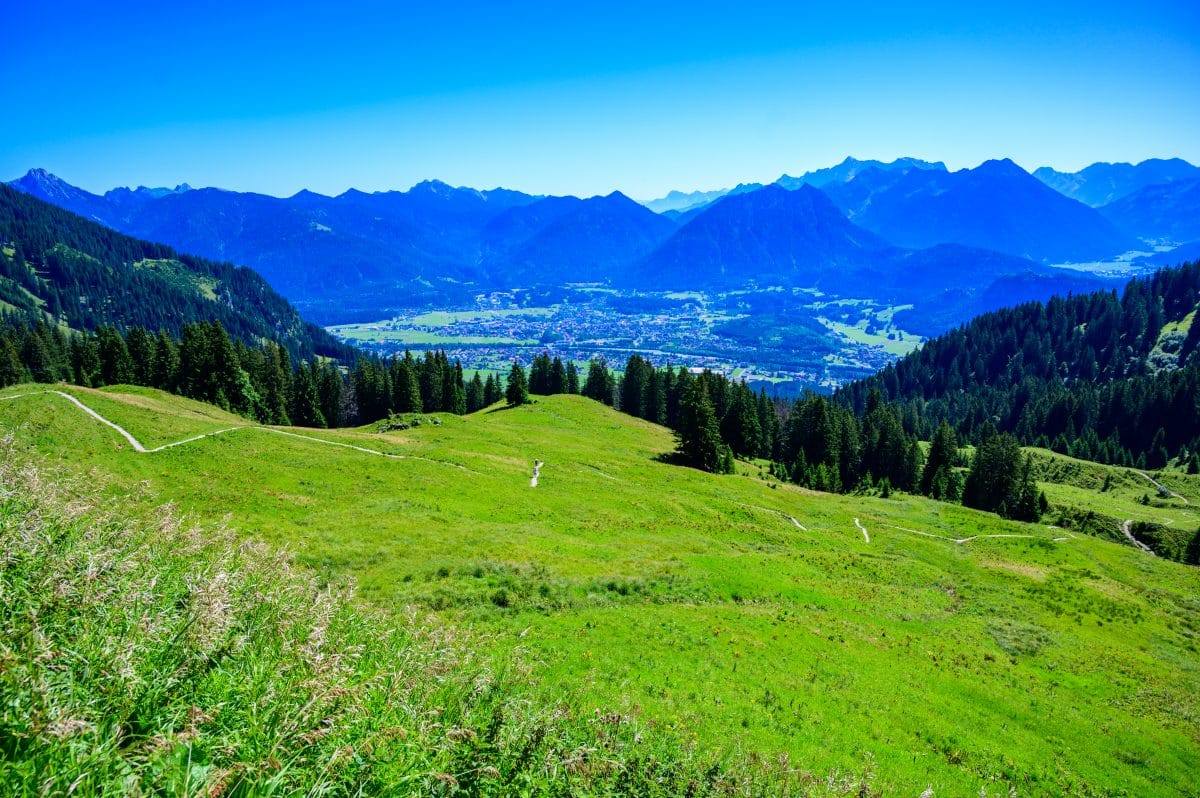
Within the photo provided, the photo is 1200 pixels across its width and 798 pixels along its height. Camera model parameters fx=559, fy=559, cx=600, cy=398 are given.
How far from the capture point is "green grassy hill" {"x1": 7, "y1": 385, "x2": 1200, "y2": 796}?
61.8 feet

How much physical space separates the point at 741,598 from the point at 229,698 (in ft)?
95.8

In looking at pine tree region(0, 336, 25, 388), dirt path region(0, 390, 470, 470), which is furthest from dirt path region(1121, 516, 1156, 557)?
pine tree region(0, 336, 25, 388)

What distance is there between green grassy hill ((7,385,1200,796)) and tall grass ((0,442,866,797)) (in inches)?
126

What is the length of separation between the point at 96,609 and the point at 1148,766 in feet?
107

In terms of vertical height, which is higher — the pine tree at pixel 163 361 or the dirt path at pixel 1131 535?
the pine tree at pixel 163 361

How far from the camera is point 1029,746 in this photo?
20828 mm

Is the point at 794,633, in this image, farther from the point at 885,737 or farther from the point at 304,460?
the point at 304,460

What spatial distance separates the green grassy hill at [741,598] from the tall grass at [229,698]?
10.5 ft

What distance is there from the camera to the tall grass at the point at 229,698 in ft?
17.9

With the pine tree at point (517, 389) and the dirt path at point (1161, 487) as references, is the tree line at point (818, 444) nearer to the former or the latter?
the pine tree at point (517, 389)

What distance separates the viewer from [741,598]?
32031mm

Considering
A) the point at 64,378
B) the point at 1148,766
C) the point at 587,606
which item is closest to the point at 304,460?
the point at 587,606

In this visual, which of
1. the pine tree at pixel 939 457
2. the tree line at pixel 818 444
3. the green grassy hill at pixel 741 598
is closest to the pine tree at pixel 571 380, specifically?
the tree line at pixel 818 444

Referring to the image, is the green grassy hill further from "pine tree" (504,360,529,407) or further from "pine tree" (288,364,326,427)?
"pine tree" (504,360,529,407)
